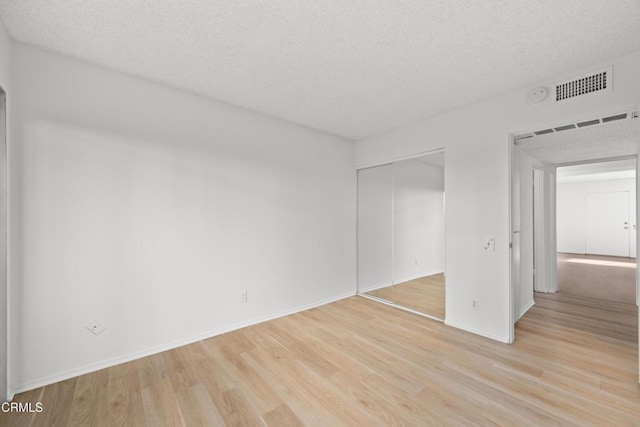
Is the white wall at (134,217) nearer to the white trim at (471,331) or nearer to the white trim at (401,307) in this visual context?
the white trim at (401,307)

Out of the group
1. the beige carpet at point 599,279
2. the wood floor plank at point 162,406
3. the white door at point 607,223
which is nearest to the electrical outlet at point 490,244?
the beige carpet at point 599,279

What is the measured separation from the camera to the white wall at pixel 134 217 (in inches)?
76.5

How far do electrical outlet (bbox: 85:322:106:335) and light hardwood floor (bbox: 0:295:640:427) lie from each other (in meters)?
0.34

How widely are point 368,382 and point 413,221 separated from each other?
254 centimetres

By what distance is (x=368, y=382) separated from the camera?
1992 millimetres

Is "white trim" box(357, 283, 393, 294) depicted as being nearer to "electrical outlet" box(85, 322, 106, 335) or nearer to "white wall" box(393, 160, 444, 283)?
"white wall" box(393, 160, 444, 283)

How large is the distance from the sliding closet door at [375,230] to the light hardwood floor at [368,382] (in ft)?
3.98

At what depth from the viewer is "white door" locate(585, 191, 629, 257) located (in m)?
7.63

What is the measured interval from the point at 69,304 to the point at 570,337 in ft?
15.3

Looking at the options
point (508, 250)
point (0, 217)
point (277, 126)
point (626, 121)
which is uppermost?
point (277, 126)

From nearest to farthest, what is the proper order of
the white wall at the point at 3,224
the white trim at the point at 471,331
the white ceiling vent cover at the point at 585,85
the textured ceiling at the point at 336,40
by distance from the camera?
the textured ceiling at the point at 336,40
the white wall at the point at 3,224
the white ceiling vent cover at the point at 585,85
the white trim at the point at 471,331

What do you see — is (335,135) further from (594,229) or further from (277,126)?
(594,229)

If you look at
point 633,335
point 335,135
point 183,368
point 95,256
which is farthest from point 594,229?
point 95,256

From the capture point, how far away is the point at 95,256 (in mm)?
2162
